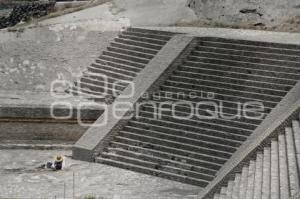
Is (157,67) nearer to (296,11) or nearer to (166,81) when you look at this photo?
(166,81)

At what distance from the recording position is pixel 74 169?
12.7 m

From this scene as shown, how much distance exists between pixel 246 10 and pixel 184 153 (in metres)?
6.54

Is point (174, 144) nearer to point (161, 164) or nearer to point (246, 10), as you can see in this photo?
point (161, 164)

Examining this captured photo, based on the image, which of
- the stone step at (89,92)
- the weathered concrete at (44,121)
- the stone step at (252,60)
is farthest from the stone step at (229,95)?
the weathered concrete at (44,121)

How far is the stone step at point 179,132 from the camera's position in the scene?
12430mm

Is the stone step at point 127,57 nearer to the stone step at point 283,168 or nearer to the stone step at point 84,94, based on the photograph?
the stone step at point 84,94

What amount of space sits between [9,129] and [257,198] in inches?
296

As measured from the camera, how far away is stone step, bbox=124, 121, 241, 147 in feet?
40.8

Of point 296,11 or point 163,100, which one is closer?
point 163,100

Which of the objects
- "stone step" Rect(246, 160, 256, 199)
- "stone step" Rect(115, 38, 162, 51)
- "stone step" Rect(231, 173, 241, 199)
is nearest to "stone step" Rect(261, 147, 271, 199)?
"stone step" Rect(246, 160, 256, 199)

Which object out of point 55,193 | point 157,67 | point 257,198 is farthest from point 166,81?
point 257,198

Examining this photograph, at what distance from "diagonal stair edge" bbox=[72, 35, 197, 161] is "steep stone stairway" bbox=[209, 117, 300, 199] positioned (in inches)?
145

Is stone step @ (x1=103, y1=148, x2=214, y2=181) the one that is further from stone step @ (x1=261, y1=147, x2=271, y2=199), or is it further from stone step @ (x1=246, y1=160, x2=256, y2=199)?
stone step @ (x1=261, y1=147, x2=271, y2=199)

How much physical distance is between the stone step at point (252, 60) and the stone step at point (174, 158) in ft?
9.89
